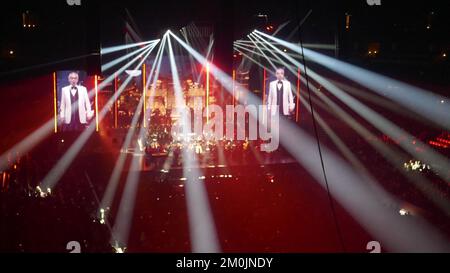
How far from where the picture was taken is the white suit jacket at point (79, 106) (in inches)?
279

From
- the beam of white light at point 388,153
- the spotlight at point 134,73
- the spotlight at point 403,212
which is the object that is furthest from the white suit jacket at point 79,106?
the spotlight at point 403,212

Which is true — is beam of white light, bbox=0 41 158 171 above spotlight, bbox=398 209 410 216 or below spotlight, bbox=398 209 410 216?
above

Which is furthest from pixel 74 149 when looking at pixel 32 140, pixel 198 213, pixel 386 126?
pixel 386 126

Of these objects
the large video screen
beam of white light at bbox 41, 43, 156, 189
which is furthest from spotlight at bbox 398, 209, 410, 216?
the large video screen

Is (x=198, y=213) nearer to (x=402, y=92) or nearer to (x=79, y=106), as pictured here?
(x=79, y=106)

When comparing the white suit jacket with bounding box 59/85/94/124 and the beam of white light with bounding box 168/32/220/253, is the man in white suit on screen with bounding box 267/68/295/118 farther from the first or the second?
the white suit jacket with bounding box 59/85/94/124

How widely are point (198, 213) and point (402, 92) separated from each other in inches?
182

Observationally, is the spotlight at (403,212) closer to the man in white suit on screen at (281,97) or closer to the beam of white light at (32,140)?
the man in white suit on screen at (281,97)

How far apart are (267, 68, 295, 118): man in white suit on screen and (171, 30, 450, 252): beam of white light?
1.19ft

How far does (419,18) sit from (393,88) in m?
1.35

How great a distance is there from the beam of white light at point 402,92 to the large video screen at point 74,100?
4444 mm

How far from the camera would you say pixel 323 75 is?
8.57 meters

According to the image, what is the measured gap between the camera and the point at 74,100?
7137mm

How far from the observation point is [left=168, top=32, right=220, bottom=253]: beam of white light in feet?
18.5
